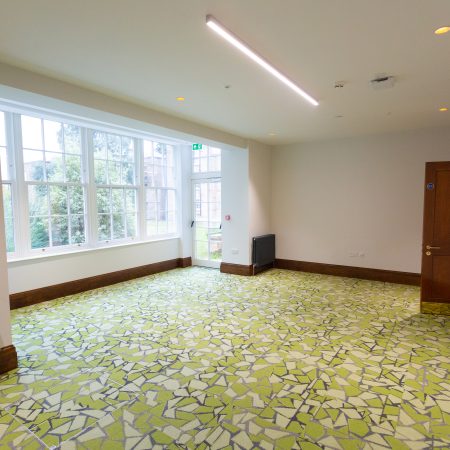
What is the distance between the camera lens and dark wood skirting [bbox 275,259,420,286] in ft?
19.1

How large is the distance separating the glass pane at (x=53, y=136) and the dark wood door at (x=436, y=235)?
18.3ft

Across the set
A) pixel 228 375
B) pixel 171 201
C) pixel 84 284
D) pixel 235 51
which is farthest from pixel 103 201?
pixel 228 375

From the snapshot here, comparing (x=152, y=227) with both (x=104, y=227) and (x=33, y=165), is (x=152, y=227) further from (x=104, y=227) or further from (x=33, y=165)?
(x=33, y=165)

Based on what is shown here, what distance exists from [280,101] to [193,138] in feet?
6.00

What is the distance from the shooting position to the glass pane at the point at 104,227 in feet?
19.0

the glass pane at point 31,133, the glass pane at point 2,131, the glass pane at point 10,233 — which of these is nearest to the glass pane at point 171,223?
the glass pane at point 31,133

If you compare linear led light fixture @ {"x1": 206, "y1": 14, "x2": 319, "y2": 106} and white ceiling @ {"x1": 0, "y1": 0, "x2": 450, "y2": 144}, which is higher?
white ceiling @ {"x1": 0, "y1": 0, "x2": 450, "y2": 144}

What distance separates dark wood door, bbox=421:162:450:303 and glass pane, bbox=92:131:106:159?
5265 millimetres

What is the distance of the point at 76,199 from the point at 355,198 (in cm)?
520

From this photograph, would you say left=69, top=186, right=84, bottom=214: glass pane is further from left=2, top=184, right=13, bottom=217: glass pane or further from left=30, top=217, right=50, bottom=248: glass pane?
left=2, top=184, right=13, bottom=217: glass pane

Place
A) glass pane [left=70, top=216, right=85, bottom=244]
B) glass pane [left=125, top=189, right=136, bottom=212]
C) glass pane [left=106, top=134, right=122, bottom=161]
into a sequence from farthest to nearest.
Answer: glass pane [left=125, top=189, right=136, bottom=212] < glass pane [left=106, top=134, right=122, bottom=161] < glass pane [left=70, top=216, right=85, bottom=244]

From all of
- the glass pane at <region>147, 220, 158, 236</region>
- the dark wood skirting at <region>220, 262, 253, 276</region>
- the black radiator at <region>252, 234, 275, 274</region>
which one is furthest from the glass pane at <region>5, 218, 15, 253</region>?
the black radiator at <region>252, 234, 275, 274</region>

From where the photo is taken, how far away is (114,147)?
6.00 metres

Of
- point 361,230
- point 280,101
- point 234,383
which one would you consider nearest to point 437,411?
point 234,383
